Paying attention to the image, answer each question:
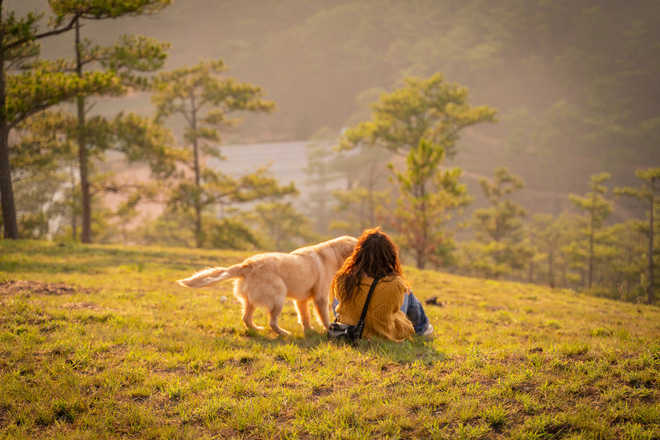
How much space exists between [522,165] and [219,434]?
59.9 metres

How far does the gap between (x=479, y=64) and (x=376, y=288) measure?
242 ft

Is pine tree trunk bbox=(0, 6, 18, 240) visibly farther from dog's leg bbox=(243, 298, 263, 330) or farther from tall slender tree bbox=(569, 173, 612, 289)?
tall slender tree bbox=(569, 173, 612, 289)

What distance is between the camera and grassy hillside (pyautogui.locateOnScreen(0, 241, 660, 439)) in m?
2.96

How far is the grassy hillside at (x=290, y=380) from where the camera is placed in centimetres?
296

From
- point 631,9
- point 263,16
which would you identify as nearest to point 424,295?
point 631,9

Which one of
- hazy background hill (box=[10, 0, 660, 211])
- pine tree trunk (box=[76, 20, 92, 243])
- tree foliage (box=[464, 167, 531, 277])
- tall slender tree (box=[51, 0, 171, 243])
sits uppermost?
hazy background hill (box=[10, 0, 660, 211])

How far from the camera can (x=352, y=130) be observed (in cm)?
2677

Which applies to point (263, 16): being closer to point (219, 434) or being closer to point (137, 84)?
point (137, 84)

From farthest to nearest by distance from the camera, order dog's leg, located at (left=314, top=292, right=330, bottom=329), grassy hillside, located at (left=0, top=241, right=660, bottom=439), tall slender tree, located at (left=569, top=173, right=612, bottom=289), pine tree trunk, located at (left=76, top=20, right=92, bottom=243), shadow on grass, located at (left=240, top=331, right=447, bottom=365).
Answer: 1. tall slender tree, located at (left=569, top=173, right=612, bottom=289)
2. pine tree trunk, located at (left=76, top=20, right=92, bottom=243)
3. dog's leg, located at (left=314, top=292, right=330, bottom=329)
4. shadow on grass, located at (left=240, top=331, right=447, bottom=365)
5. grassy hillside, located at (left=0, top=241, right=660, bottom=439)

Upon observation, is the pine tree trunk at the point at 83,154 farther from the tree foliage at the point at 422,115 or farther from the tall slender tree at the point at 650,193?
the tall slender tree at the point at 650,193

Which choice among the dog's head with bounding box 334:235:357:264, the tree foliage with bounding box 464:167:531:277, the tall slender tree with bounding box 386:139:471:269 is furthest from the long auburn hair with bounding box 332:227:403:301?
the tree foliage with bounding box 464:167:531:277

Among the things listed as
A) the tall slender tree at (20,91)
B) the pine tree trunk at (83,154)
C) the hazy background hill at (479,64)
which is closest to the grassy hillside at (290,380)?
the tall slender tree at (20,91)

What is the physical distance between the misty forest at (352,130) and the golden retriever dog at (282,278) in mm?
6958

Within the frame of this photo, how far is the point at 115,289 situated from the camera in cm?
729
